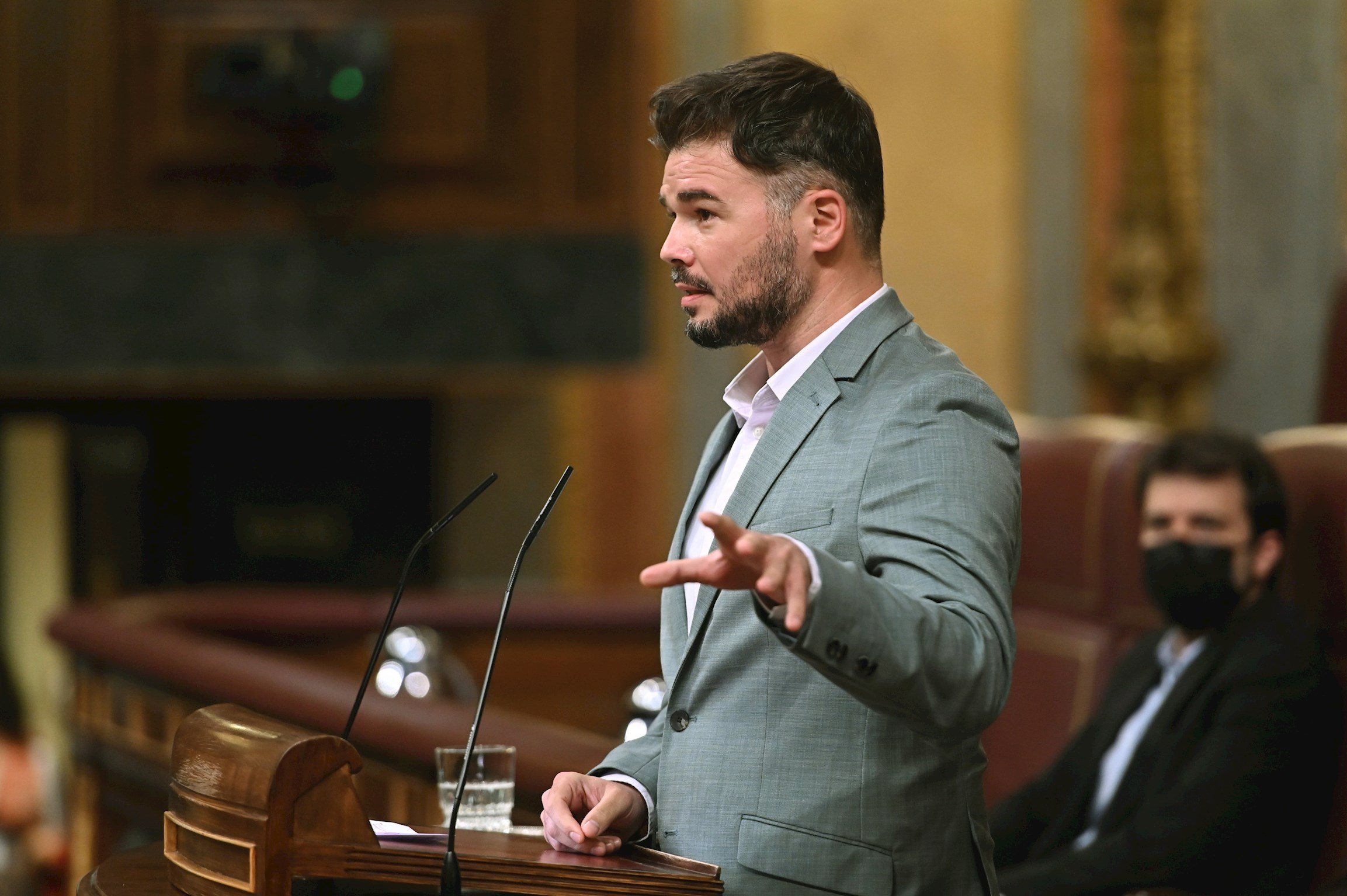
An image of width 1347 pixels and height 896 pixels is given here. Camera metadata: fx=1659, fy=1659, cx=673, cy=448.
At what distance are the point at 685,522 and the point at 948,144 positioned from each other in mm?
4055

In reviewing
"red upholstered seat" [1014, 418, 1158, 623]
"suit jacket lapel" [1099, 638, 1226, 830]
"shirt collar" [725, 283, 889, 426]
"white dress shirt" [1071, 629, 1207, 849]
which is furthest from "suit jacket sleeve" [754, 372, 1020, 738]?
"red upholstered seat" [1014, 418, 1158, 623]

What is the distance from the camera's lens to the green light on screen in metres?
5.28

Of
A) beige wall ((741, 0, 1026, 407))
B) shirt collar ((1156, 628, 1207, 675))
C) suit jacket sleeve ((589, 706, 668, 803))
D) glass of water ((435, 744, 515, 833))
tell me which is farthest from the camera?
beige wall ((741, 0, 1026, 407))

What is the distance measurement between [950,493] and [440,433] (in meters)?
4.56

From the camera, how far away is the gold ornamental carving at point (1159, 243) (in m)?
5.22

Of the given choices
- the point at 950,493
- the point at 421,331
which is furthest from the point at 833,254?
the point at 421,331

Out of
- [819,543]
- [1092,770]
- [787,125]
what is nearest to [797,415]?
[819,543]

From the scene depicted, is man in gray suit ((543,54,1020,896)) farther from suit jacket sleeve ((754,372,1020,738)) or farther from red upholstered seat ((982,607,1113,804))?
red upholstered seat ((982,607,1113,804))

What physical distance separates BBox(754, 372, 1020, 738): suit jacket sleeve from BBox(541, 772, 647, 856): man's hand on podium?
31 centimetres

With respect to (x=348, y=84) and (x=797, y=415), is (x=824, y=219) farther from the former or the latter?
(x=348, y=84)

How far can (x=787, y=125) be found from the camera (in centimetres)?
144

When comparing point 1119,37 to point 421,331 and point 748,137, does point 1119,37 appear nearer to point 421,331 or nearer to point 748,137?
point 421,331

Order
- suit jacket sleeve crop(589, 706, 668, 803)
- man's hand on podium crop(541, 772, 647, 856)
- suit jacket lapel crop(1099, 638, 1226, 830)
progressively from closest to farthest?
1. man's hand on podium crop(541, 772, 647, 856)
2. suit jacket sleeve crop(589, 706, 668, 803)
3. suit jacket lapel crop(1099, 638, 1226, 830)

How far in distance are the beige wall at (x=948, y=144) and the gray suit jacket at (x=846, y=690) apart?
400cm
